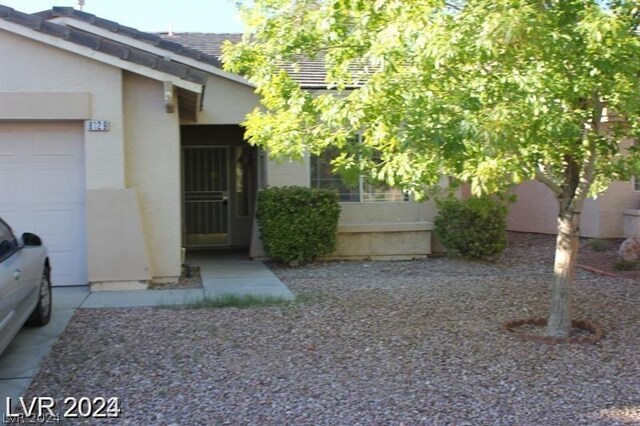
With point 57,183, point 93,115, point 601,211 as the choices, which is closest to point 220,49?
point 93,115

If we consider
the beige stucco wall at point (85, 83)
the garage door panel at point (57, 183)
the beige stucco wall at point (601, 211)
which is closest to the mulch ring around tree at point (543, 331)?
the beige stucco wall at point (85, 83)

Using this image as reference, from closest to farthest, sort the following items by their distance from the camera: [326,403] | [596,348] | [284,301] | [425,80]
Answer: [326,403], [425,80], [596,348], [284,301]

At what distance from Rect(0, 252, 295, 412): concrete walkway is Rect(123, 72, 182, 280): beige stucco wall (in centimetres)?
75

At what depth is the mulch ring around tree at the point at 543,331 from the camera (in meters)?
7.47

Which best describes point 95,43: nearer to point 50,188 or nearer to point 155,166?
point 155,166

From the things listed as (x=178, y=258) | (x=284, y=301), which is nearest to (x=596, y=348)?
(x=284, y=301)

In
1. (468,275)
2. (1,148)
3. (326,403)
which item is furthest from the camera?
(468,275)

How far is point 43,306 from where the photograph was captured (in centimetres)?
783

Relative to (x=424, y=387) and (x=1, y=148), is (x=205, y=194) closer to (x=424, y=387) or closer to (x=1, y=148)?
(x=1, y=148)

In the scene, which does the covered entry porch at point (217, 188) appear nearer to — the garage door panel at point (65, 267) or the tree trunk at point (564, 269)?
the garage door panel at point (65, 267)

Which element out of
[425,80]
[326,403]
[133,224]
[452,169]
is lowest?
[326,403]

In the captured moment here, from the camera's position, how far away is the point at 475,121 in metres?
5.95

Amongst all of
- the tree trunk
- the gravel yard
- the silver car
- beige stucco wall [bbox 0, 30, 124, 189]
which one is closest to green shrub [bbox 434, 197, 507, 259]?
the gravel yard

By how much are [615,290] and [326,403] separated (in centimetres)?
616
